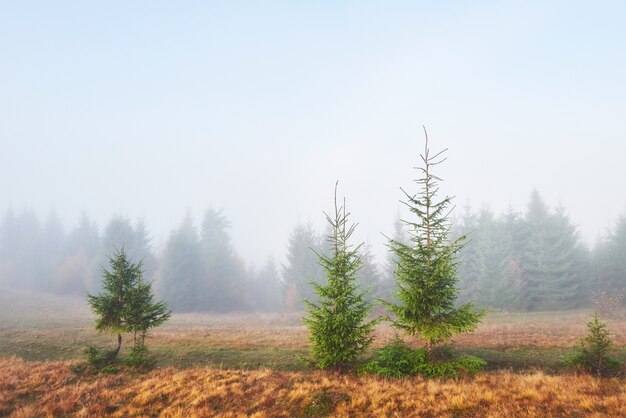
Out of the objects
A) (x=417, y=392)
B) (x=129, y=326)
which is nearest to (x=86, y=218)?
(x=129, y=326)

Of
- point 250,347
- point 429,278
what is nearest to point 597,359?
point 429,278

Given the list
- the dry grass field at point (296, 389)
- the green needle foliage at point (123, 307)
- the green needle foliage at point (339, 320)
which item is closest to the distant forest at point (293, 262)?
the dry grass field at point (296, 389)

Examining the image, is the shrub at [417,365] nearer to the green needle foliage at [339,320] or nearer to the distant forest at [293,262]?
the green needle foliage at [339,320]

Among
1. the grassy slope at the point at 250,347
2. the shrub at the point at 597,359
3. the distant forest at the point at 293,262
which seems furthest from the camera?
the distant forest at the point at 293,262

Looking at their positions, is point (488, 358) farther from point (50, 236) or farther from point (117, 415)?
point (50, 236)

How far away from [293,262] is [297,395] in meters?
53.1

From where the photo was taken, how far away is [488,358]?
14.9 metres

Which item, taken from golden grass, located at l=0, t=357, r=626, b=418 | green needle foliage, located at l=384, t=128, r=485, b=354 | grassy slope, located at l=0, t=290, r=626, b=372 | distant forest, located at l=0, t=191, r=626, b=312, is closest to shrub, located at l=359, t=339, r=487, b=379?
golden grass, located at l=0, t=357, r=626, b=418

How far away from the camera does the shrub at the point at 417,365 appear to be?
12.1 metres

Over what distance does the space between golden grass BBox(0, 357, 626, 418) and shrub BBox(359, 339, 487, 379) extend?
1.76ft

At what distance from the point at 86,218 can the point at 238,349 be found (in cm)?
8248

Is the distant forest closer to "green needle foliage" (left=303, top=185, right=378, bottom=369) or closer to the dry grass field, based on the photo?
the dry grass field

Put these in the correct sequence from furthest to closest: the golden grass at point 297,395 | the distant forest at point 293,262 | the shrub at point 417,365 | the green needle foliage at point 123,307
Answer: the distant forest at point 293,262, the green needle foliage at point 123,307, the shrub at point 417,365, the golden grass at point 297,395

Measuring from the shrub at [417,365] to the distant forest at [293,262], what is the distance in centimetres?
1988
